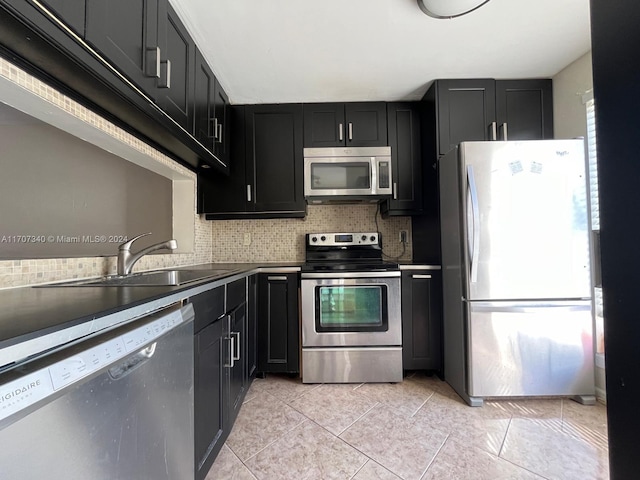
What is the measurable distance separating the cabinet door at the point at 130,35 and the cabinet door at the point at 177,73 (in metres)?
0.06

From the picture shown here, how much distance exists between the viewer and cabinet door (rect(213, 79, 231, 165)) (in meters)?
2.00

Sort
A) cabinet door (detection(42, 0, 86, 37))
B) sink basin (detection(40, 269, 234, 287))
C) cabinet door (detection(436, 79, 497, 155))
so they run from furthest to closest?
cabinet door (detection(436, 79, 497, 155)) → sink basin (detection(40, 269, 234, 287)) → cabinet door (detection(42, 0, 86, 37))

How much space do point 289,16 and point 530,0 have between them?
1293 millimetres

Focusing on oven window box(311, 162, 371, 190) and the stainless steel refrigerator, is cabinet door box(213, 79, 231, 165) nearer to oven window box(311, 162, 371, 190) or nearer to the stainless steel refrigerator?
oven window box(311, 162, 371, 190)

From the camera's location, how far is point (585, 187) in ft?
5.63

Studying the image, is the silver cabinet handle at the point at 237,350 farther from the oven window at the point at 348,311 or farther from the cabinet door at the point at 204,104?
the cabinet door at the point at 204,104

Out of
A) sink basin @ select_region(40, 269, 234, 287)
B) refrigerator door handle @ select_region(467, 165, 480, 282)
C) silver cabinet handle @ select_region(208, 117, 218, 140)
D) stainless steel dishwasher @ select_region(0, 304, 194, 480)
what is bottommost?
stainless steel dishwasher @ select_region(0, 304, 194, 480)

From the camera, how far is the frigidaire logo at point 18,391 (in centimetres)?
39

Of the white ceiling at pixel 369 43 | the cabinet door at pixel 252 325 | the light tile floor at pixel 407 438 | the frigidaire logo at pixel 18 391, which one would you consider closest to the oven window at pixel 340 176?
the white ceiling at pixel 369 43

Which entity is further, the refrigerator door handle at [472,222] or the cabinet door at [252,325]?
the cabinet door at [252,325]

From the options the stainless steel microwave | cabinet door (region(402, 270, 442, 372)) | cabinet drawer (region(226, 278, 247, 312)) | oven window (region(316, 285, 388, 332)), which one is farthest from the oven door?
the stainless steel microwave

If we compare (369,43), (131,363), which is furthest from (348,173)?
(131,363)

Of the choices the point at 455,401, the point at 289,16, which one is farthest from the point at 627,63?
the point at 455,401

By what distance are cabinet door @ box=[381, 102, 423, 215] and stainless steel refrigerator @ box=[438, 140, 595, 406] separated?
629 mm
